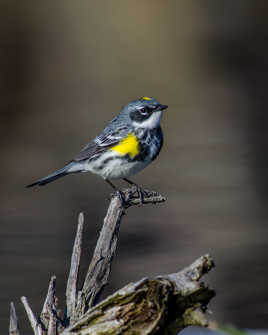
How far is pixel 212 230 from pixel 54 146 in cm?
404

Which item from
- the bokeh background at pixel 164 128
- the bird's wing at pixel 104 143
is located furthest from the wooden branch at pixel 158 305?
A: the bokeh background at pixel 164 128

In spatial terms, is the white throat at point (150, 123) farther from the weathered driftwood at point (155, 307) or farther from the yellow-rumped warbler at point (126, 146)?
the weathered driftwood at point (155, 307)

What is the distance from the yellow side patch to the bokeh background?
1539 mm

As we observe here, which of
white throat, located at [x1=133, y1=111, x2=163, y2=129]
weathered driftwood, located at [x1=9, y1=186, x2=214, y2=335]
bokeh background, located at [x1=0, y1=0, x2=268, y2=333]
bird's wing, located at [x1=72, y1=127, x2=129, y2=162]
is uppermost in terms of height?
weathered driftwood, located at [x1=9, y1=186, x2=214, y2=335]

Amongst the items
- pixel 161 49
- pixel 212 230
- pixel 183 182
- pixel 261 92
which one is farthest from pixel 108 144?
pixel 261 92

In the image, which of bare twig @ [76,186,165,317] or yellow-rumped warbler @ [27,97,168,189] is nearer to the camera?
bare twig @ [76,186,165,317]

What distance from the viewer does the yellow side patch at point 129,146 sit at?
4.84 meters

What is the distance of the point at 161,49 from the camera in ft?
46.6

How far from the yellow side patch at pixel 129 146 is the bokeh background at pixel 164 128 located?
5.05ft

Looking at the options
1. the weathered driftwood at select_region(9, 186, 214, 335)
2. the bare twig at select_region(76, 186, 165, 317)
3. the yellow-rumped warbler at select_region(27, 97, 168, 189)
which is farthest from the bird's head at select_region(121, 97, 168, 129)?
the weathered driftwood at select_region(9, 186, 214, 335)

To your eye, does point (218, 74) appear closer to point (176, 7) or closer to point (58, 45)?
point (176, 7)

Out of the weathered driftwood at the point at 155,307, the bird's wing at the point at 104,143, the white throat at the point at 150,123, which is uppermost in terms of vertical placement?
the weathered driftwood at the point at 155,307

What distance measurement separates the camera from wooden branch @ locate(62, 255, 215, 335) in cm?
240

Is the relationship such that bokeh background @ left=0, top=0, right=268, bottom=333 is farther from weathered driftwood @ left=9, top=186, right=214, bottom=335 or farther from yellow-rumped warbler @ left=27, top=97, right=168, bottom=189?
weathered driftwood @ left=9, top=186, right=214, bottom=335
